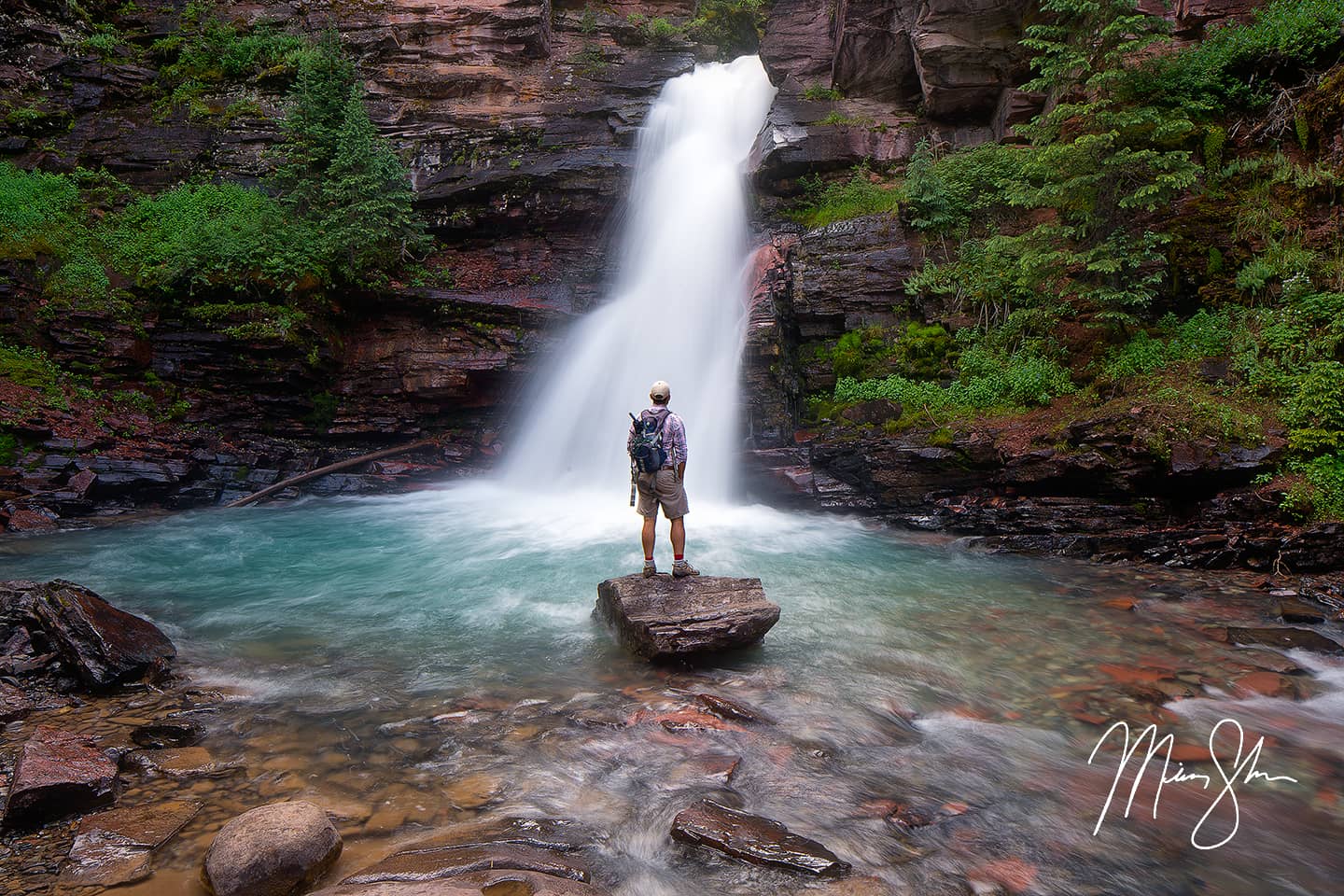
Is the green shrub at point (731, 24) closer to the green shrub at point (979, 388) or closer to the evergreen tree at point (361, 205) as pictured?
the evergreen tree at point (361, 205)

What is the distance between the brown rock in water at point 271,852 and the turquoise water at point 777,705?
0.28 m

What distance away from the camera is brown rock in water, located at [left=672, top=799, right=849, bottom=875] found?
124 inches

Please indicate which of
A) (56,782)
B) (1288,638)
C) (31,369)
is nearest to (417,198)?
(31,369)

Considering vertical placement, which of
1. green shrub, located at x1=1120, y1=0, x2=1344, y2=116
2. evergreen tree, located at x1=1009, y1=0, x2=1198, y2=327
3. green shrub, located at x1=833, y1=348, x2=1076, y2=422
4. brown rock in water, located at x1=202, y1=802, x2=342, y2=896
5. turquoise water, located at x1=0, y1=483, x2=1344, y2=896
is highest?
green shrub, located at x1=1120, y1=0, x2=1344, y2=116

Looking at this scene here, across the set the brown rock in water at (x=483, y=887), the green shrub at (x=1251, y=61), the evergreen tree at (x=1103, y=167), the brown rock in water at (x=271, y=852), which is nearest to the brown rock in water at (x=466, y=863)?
the brown rock in water at (x=483, y=887)

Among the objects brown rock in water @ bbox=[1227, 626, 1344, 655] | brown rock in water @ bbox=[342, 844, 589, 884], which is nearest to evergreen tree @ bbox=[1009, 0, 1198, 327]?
brown rock in water @ bbox=[1227, 626, 1344, 655]

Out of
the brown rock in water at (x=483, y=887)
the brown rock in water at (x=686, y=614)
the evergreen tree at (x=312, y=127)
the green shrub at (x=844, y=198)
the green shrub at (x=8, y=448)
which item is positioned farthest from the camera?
the evergreen tree at (x=312, y=127)

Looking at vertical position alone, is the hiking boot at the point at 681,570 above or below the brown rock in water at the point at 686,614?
above

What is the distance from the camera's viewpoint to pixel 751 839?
3312 millimetres

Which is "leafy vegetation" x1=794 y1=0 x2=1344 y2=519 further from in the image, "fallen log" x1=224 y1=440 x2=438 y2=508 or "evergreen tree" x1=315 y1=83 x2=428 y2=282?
"evergreen tree" x1=315 y1=83 x2=428 y2=282

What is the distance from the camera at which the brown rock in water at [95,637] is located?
16.0ft

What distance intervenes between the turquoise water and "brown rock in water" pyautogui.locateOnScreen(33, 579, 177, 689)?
421mm

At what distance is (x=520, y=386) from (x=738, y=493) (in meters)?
6.86

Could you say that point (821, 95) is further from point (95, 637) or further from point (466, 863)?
point (466, 863)
